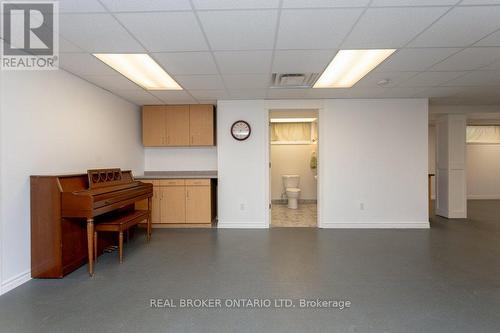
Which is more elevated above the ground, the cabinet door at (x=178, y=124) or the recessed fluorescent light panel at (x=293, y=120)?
the recessed fluorescent light panel at (x=293, y=120)

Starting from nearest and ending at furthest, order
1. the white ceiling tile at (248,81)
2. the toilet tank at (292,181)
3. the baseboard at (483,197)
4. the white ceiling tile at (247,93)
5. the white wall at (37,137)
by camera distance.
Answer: the white wall at (37,137)
the white ceiling tile at (248,81)
the white ceiling tile at (247,93)
the toilet tank at (292,181)
the baseboard at (483,197)

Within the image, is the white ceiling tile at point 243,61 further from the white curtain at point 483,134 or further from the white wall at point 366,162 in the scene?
the white curtain at point 483,134

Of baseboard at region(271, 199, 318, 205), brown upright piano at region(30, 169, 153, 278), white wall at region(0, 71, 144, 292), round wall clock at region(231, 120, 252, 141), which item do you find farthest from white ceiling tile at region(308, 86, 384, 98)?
baseboard at region(271, 199, 318, 205)

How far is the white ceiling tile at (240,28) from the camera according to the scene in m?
1.81

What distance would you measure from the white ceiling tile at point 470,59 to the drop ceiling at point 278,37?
10mm

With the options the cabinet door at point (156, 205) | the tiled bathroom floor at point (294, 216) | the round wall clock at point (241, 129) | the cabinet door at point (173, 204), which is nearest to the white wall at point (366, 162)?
the round wall clock at point (241, 129)

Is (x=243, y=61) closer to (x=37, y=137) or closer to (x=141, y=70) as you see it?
(x=141, y=70)

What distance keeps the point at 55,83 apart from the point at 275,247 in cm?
333

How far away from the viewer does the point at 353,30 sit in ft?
6.68

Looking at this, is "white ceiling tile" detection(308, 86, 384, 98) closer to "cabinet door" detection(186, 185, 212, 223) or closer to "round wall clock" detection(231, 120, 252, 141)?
"round wall clock" detection(231, 120, 252, 141)

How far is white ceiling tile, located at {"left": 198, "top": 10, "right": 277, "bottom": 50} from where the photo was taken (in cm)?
181

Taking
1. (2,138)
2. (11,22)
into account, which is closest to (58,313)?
(2,138)

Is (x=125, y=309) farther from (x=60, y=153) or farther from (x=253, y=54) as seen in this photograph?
(x=253, y=54)

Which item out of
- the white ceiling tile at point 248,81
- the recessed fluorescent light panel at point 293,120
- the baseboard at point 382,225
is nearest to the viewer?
the white ceiling tile at point 248,81
